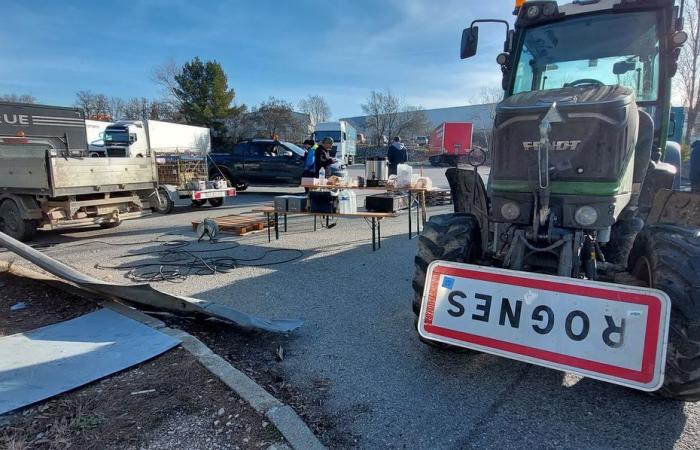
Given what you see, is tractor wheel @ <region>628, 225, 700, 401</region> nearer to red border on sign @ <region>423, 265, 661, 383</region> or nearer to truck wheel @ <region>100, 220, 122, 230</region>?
red border on sign @ <region>423, 265, 661, 383</region>

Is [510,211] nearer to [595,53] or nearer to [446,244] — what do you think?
[446,244]

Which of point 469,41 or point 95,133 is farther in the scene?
point 95,133

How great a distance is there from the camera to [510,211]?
294 cm

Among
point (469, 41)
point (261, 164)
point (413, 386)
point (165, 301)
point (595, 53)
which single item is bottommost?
point (413, 386)

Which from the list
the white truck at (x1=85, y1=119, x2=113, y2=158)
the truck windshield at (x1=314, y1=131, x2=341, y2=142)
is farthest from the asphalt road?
the white truck at (x1=85, y1=119, x2=113, y2=158)

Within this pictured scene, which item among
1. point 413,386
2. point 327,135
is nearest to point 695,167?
point 413,386

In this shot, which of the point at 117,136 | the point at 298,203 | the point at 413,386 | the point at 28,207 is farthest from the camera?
the point at 117,136

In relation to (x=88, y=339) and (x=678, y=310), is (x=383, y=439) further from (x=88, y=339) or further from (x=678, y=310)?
(x=88, y=339)

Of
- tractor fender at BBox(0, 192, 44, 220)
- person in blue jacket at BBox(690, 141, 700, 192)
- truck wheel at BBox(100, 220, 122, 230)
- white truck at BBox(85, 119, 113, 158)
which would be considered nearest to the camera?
tractor fender at BBox(0, 192, 44, 220)

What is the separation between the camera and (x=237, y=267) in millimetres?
6035

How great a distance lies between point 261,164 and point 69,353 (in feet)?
41.0

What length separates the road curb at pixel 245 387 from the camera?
223cm

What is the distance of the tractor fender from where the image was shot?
7.70 meters

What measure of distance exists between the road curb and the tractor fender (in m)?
4.99
